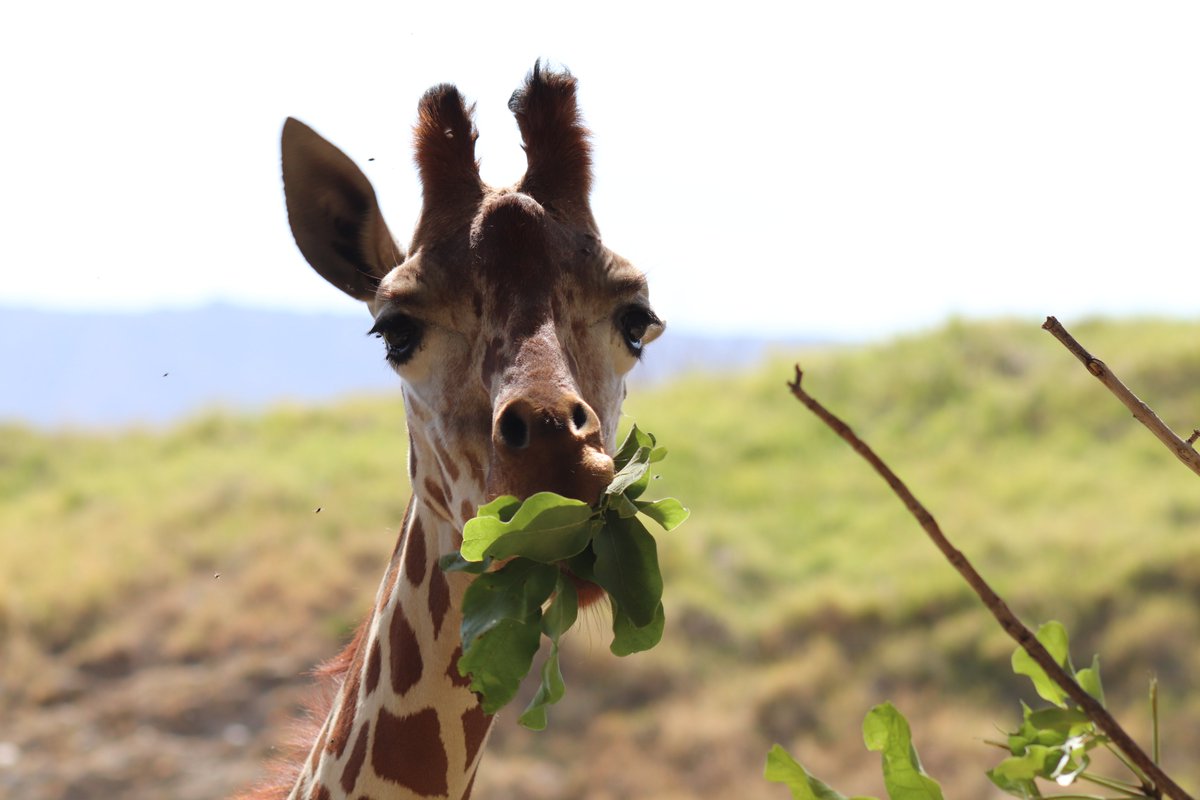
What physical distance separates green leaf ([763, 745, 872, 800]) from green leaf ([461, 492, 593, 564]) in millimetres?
418

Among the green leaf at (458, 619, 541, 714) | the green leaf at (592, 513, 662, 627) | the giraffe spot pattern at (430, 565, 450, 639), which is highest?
the giraffe spot pattern at (430, 565, 450, 639)

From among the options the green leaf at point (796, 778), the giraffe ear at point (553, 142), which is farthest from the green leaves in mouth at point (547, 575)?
the giraffe ear at point (553, 142)

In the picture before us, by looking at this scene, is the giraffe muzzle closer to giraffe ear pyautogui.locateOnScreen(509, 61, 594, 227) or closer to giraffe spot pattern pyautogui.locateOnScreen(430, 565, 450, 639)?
giraffe spot pattern pyautogui.locateOnScreen(430, 565, 450, 639)

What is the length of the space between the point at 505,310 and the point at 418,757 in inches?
33.8

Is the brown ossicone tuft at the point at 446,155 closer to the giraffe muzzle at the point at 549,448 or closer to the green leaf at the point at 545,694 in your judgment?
the giraffe muzzle at the point at 549,448

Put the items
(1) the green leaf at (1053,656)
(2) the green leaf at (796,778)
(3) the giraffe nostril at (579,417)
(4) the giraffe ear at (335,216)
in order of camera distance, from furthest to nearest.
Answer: (4) the giraffe ear at (335,216)
(3) the giraffe nostril at (579,417)
(1) the green leaf at (1053,656)
(2) the green leaf at (796,778)

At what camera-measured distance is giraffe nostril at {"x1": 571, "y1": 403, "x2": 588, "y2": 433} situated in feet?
6.16

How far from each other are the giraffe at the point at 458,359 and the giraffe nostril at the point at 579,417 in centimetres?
2

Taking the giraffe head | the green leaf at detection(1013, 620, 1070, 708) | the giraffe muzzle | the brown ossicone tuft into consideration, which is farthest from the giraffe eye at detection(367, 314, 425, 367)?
the green leaf at detection(1013, 620, 1070, 708)

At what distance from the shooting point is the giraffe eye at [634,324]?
2365 mm

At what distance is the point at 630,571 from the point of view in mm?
1814

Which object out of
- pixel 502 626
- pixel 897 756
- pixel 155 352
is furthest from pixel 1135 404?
pixel 155 352

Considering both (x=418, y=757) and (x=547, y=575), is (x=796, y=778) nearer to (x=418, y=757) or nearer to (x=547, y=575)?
(x=547, y=575)

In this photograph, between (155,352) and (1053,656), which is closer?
(1053,656)
